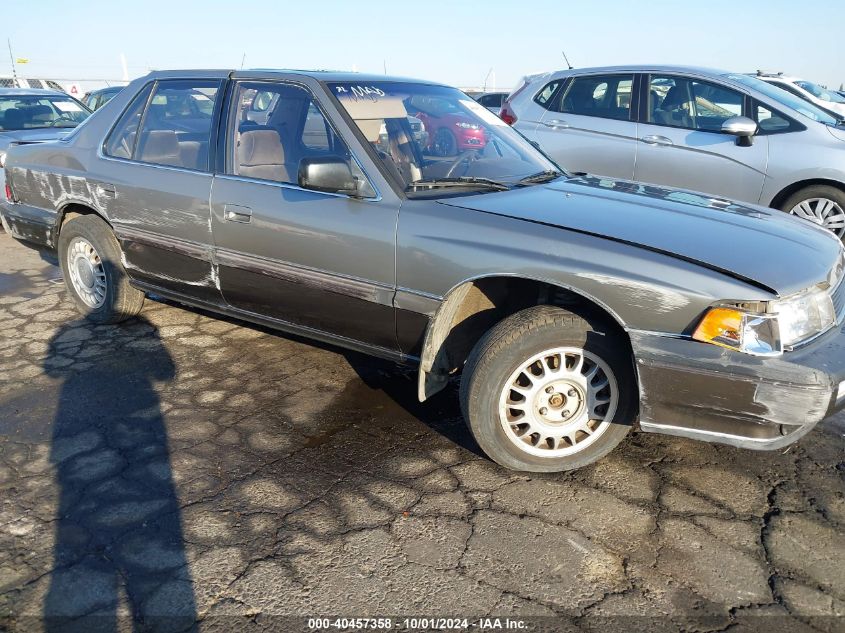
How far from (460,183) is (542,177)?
23.2 inches

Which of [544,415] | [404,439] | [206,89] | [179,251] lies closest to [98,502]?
[404,439]

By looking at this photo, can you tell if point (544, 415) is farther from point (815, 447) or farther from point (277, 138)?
point (277, 138)

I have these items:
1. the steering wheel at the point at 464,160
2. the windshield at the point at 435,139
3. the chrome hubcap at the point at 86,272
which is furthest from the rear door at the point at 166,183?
the steering wheel at the point at 464,160

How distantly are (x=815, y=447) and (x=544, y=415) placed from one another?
1.38m

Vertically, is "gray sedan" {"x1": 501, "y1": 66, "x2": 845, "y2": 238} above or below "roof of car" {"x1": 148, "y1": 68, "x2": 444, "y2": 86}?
below

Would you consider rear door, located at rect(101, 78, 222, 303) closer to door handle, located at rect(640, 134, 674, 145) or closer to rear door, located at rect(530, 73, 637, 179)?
rear door, located at rect(530, 73, 637, 179)

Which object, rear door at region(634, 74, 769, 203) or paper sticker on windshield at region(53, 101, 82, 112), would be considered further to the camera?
paper sticker on windshield at region(53, 101, 82, 112)

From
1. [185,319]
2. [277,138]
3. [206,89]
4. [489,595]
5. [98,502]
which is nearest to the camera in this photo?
[489,595]

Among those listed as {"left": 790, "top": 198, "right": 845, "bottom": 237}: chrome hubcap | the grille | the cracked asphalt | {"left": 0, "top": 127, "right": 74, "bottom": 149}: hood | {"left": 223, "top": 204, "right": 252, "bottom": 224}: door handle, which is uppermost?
{"left": 0, "top": 127, "right": 74, "bottom": 149}: hood

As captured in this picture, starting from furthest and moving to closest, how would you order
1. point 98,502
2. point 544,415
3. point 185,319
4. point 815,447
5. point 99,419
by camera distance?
point 185,319, point 99,419, point 815,447, point 544,415, point 98,502

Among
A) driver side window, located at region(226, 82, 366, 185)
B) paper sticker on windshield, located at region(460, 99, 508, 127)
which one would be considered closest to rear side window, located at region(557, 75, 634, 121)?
paper sticker on windshield, located at region(460, 99, 508, 127)

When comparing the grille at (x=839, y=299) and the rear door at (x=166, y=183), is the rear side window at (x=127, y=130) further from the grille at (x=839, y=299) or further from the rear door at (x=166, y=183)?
the grille at (x=839, y=299)

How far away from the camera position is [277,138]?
372 centimetres

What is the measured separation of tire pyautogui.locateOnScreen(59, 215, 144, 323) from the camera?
442 cm
